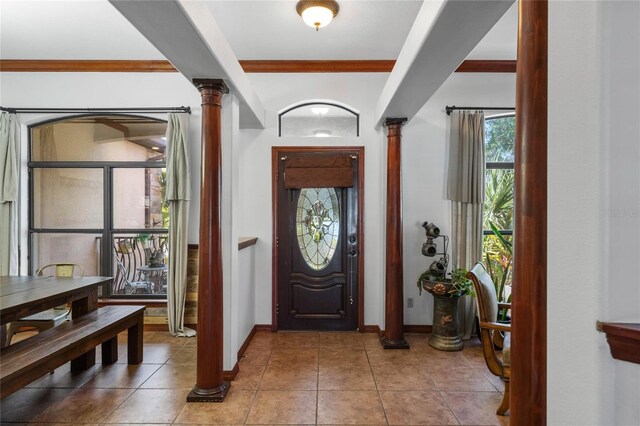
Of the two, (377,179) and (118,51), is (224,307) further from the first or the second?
(118,51)

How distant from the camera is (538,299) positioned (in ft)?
3.67

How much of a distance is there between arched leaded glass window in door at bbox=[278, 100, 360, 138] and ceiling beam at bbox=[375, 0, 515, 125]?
108 centimetres

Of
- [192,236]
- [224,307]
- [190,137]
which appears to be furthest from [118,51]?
[224,307]

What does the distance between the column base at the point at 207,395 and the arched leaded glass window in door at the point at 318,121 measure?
110 inches

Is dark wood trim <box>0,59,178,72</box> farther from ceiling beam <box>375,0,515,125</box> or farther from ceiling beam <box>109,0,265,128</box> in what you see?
ceiling beam <box>375,0,515,125</box>

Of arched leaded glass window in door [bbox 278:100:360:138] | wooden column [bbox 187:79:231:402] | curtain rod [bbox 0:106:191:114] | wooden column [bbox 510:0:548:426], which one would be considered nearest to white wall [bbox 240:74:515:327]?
arched leaded glass window in door [bbox 278:100:360:138]

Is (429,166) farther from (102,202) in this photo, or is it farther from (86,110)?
(86,110)

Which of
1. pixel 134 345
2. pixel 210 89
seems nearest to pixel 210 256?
pixel 210 89

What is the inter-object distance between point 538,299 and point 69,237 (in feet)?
16.1

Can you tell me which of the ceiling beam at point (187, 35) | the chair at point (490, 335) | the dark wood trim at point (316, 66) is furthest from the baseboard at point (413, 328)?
the dark wood trim at point (316, 66)

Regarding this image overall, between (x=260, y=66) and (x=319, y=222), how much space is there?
1951 millimetres

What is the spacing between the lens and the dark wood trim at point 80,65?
4.05m

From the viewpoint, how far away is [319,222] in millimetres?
4055

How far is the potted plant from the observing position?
3.45 metres
